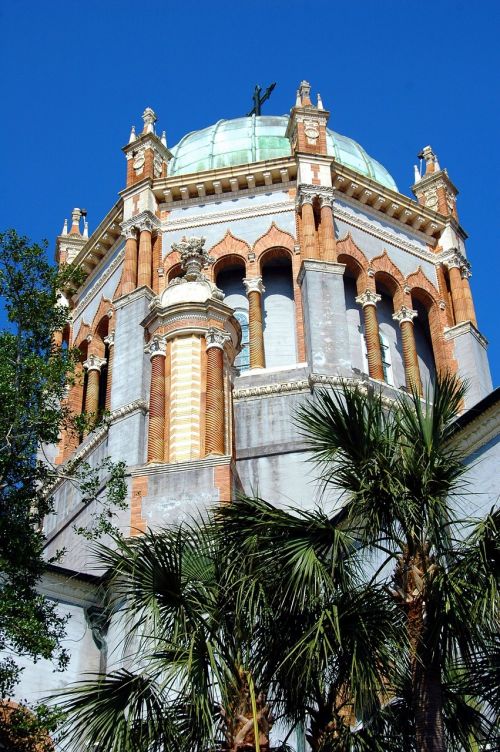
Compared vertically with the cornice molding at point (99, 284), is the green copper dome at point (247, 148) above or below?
above

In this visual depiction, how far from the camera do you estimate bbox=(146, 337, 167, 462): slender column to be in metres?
25.6

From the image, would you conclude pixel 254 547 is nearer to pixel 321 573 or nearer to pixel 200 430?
pixel 321 573

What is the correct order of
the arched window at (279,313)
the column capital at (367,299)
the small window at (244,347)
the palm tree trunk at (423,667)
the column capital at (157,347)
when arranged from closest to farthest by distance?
the palm tree trunk at (423,667), the column capital at (157,347), the small window at (244,347), the arched window at (279,313), the column capital at (367,299)

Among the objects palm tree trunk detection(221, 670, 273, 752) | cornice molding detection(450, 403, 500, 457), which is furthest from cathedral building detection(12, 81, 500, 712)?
palm tree trunk detection(221, 670, 273, 752)

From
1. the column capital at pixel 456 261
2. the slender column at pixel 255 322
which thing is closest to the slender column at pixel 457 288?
the column capital at pixel 456 261

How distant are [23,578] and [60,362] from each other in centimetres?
317

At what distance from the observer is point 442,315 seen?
117ft

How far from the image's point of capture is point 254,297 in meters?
33.7

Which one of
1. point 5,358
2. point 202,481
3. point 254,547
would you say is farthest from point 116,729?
point 202,481

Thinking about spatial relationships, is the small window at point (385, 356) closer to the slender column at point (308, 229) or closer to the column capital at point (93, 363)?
the slender column at point (308, 229)

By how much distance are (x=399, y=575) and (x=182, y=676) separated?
8.09 ft

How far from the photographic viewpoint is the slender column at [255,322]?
32.2 metres

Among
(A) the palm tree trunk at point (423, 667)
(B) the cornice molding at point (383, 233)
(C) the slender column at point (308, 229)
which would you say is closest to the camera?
(A) the palm tree trunk at point (423, 667)

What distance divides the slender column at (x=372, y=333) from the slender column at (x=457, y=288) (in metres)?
2.58
